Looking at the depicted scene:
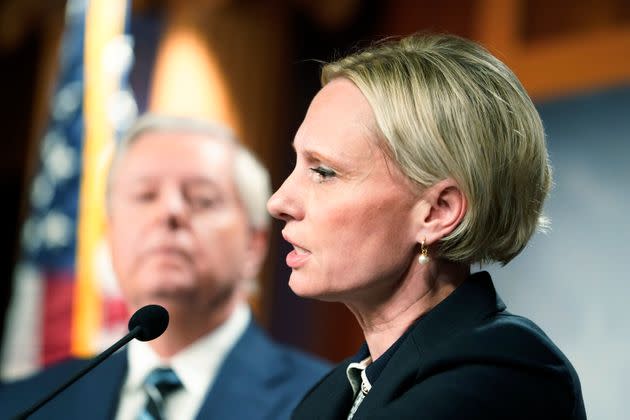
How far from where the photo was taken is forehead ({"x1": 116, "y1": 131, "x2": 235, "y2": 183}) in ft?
10.3

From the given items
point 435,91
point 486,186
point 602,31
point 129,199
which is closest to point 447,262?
point 486,186

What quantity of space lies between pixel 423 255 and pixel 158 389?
48.1 inches

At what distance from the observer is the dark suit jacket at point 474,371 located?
1.52m

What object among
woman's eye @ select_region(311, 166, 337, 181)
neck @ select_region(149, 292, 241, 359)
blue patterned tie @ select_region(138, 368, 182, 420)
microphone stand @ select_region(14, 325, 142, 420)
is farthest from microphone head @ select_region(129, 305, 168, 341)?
neck @ select_region(149, 292, 241, 359)

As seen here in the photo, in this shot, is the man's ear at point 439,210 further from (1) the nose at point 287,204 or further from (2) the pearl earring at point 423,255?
(1) the nose at point 287,204

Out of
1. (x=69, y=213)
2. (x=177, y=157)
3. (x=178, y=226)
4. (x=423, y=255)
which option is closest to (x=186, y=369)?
(x=178, y=226)

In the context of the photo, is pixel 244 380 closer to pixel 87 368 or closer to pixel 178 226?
pixel 178 226

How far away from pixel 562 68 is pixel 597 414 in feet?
5.05

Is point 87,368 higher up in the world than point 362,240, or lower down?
lower down

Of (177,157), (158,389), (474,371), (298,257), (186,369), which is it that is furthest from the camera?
(177,157)

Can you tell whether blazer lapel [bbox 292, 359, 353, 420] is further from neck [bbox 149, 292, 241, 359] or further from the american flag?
the american flag

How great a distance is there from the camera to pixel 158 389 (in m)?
2.74

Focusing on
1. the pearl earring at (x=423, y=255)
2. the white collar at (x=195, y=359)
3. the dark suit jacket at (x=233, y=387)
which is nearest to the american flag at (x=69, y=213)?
the dark suit jacket at (x=233, y=387)

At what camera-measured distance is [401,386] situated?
5.44 ft
